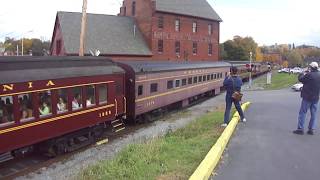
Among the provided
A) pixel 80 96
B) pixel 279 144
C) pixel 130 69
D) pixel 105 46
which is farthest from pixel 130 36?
pixel 279 144

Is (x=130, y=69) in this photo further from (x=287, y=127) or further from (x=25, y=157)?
(x=287, y=127)

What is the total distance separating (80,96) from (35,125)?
2.57 m

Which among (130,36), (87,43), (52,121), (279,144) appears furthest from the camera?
(130,36)

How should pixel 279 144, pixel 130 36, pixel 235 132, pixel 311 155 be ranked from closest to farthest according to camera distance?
pixel 311 155
pixel 279 144
pixel 235 132
pixel 130 36

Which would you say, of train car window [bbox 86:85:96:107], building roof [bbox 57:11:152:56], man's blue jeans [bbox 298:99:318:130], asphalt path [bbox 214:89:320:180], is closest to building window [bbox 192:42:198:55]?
building roof [bbox 57:11:152:56]

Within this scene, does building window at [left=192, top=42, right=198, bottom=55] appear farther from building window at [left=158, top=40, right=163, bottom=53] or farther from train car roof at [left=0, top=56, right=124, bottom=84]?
train car roof at [left=0, top=56, right=124, bottom=84]

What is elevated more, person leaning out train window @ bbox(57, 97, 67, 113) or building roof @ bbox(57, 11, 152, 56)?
building roof @ bbox(57, 11, 152, 56)

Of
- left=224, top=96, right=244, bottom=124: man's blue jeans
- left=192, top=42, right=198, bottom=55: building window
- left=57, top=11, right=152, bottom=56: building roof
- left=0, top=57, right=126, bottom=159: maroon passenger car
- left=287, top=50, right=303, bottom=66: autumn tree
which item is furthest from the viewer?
left=287, top=50, right=303, bottom=66: autumn tree

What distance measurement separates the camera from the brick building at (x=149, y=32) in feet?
168

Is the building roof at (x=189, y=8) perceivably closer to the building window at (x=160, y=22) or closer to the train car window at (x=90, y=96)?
the building window at (x=160, y=22)

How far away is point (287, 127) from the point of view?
12930 millimetres

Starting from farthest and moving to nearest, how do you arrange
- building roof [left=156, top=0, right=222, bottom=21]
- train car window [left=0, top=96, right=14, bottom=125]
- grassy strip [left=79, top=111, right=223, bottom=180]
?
building roof [left=156, top=0, right=222, bottom=21] < train car window [left=0, top=96, right=14, bottom=125] < grassy strip [left=79, top=111, right=223, bottom=180]

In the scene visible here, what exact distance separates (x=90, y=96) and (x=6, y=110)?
4.37 metres

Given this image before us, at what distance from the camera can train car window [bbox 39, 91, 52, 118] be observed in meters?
12.4
